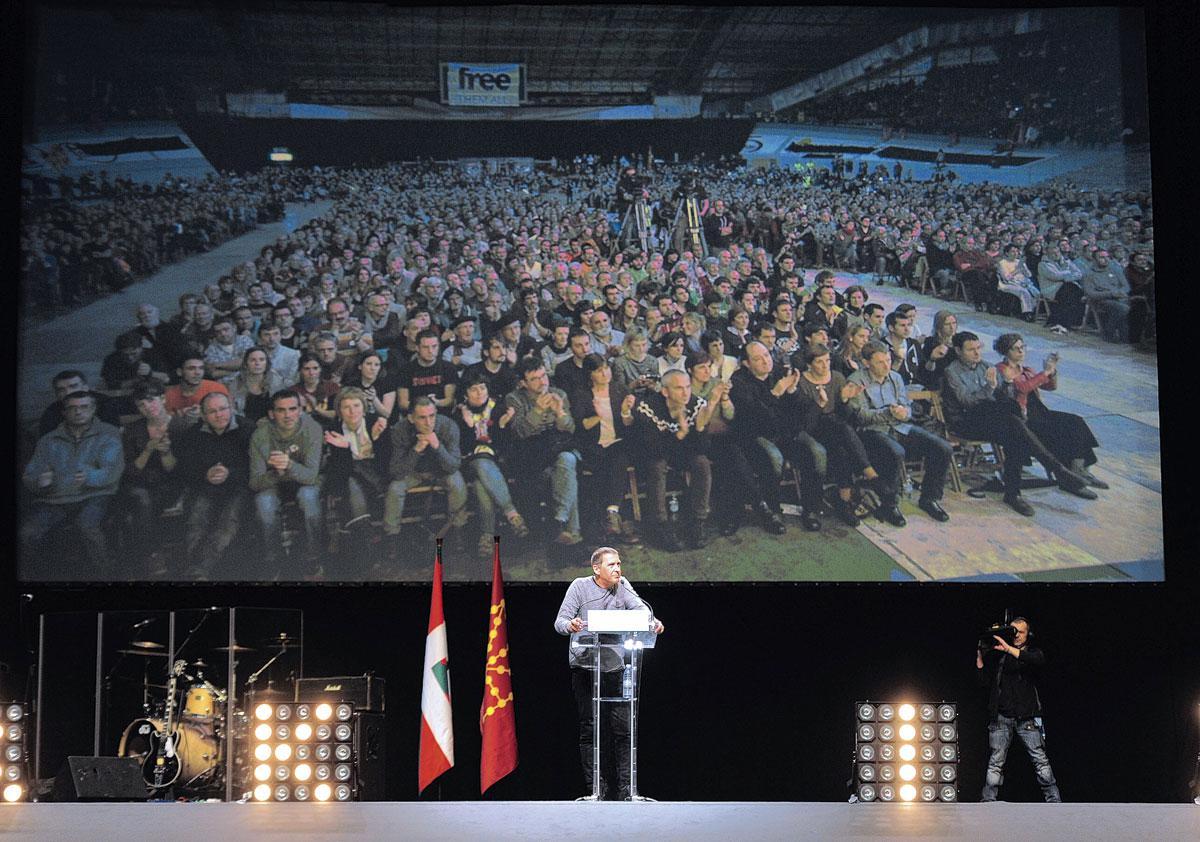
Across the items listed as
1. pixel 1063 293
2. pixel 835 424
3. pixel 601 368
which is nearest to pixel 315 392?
pixel 601 368

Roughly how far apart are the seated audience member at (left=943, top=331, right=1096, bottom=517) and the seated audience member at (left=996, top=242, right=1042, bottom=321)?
15.3 inches

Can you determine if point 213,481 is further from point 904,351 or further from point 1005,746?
point 1005,746

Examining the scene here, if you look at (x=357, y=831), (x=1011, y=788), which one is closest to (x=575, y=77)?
(x=1011, y=788)

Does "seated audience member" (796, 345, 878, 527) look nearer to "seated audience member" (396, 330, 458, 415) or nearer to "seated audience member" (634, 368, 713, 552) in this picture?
"seated audience member" (634, 368, 713, 552)

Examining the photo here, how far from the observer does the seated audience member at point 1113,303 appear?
26.3ft

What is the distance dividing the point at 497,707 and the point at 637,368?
6.85ft

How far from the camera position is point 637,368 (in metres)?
8.04

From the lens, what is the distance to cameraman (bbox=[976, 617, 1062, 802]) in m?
7.35

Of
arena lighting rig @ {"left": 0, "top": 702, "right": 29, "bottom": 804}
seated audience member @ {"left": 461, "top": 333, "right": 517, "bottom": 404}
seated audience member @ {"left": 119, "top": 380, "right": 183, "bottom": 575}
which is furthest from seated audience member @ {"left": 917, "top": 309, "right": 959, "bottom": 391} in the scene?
arena lighting rig @ {"left": 0, "top": 702, "right": 29, "bottom": 804}

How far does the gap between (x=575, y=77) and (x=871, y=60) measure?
1.73 metres

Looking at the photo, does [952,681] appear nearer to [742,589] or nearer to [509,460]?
[742,589]

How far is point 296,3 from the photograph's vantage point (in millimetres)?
8125

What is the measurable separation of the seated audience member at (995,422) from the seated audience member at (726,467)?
1.17m

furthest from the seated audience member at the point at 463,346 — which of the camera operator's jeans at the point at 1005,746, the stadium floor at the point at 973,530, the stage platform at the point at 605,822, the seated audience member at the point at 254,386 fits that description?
the stage platform at the point at 605,822
